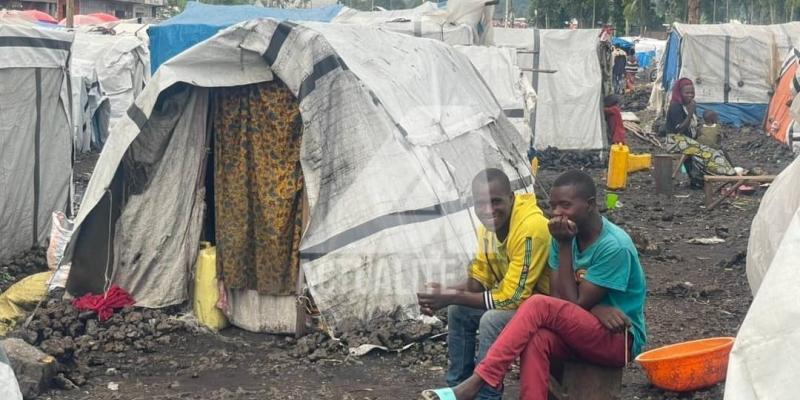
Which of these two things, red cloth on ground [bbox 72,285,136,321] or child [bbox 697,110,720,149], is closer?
red cloth on ground [bbox 72,285,136,321]

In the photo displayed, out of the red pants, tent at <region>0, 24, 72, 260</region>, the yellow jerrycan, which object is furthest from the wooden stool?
the yellow jerrycan

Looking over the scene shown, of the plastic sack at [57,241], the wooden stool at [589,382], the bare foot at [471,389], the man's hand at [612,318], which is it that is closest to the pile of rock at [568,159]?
the plastic sack at [57,241]

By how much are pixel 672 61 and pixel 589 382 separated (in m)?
21.4

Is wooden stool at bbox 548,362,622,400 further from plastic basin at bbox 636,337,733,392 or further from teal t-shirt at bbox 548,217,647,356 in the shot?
plastic basin at bbox 636,337,733,392

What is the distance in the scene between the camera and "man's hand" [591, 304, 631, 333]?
457 centimetres

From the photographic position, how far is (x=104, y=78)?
63.4 feet

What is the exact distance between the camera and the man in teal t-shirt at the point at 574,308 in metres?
4.52

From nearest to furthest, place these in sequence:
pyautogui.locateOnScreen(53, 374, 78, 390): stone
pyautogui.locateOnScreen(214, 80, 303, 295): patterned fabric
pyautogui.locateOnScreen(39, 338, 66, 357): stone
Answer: pyautogui.locateOnScreen(53, 374, 78, 390): stone, pyautogui.locateOnScreen(39, 338, 66, 357): stone, pyautogui.locateOnScreen(214, 80, 303, 295): patterned fabric

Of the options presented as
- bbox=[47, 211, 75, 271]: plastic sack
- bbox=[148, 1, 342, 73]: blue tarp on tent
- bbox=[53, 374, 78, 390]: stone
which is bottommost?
bbox=[53, 374, 78, 390]: stone

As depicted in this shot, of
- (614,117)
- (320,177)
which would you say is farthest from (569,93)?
(320,177)

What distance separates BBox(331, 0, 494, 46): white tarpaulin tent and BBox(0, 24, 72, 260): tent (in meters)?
4.87

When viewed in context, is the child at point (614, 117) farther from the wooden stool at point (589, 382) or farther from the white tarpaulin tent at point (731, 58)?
the wooden stool at point (589, 382)

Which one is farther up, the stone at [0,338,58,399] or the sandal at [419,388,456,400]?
the sandal at [419,388,456,400]

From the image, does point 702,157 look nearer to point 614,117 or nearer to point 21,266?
point 614,117
